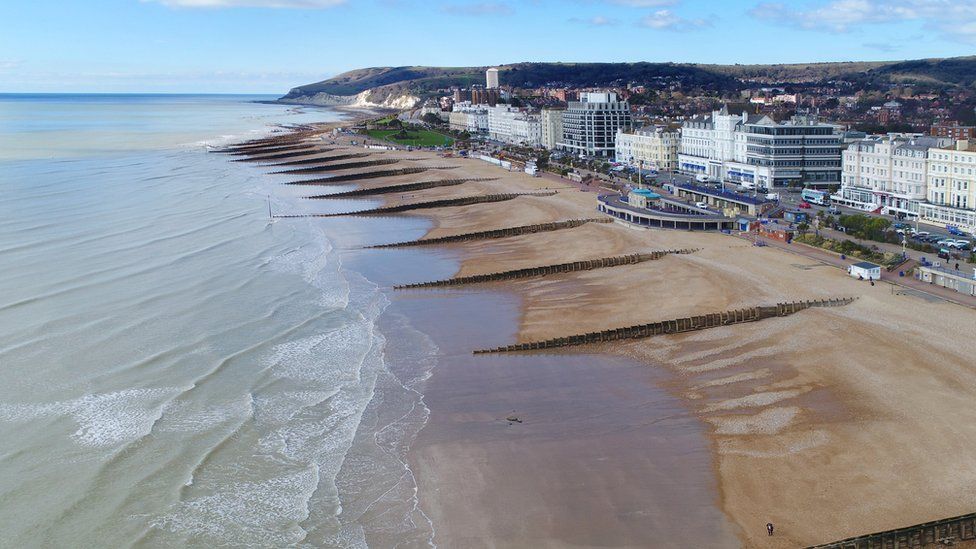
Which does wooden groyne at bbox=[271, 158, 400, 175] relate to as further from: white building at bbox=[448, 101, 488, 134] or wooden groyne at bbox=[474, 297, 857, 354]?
wooden groyne at bbox=[474, 297, 857, 354]

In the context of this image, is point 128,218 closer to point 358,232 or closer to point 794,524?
point 358,232

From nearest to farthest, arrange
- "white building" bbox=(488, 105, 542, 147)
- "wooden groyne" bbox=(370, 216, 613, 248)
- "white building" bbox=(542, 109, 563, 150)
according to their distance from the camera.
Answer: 1. "wooden groyne" bbox=(370, 216, 613, 248)
2. "white building" bbox=(542, 109, 563, 150)
3. "white building" bbox=(488, 105, 542, 147)

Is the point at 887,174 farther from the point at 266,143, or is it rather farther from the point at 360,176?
the point at 266,143

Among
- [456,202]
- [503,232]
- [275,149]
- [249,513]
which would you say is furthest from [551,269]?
[275,149]

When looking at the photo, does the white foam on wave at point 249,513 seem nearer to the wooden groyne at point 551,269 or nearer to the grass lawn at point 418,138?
the wooden groyne at point 551,269

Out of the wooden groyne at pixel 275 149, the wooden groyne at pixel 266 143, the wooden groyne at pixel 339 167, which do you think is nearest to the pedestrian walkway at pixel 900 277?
the wooden groyne at pixel 339 167

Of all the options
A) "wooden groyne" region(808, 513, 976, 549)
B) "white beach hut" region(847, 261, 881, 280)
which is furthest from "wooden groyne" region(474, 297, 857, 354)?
"wooden groyne" region(808, 513, 976, 549)

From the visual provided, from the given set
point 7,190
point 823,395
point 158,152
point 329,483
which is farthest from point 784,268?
point 158,152
